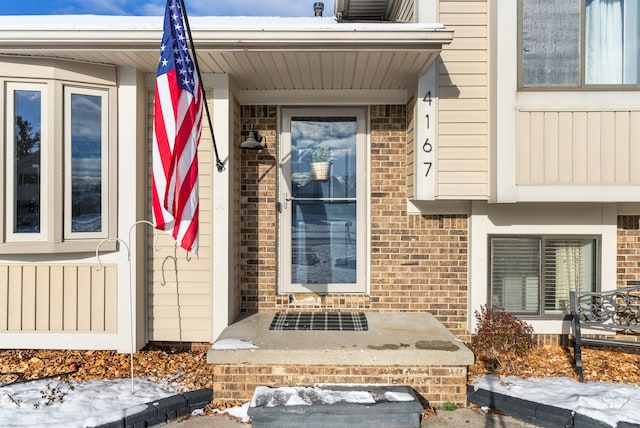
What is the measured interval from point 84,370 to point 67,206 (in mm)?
1560

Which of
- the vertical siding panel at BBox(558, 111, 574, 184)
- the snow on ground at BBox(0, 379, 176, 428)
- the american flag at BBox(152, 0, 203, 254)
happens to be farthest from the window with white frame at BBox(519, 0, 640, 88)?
the snow on ground at BBox(0, 379, 176, 428)

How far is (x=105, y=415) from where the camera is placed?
2.91 meters

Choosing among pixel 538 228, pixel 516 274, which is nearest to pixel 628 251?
→ pixel 538 228

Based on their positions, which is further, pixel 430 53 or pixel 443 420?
pixel 430 53

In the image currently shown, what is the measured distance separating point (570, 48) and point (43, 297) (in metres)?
5.83

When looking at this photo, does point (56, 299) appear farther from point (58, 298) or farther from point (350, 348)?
point (350, 348)

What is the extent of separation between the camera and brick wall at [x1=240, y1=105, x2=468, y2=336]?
4.52 metres

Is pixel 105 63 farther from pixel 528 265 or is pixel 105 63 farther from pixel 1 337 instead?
pixel 528 265

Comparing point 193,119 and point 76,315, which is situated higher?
point 193,119

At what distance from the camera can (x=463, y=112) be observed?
410cm

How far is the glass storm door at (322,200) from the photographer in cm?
469

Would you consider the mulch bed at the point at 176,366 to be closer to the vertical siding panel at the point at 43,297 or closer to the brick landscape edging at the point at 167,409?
the brick landscape edging at the point at 167,409

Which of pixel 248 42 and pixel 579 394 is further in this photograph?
pixel 248 42

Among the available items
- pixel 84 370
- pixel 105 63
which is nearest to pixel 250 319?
pixel 84 370
